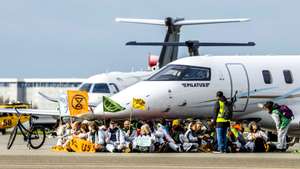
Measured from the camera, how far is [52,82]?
132 metres

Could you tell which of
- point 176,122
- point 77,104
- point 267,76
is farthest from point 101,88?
point 176,122

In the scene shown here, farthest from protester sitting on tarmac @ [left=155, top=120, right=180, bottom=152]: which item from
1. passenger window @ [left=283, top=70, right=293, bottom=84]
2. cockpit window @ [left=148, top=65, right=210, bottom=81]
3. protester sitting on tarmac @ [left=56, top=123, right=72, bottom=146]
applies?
passenger window @ [left=283, top=70, right=293, bottom=84]

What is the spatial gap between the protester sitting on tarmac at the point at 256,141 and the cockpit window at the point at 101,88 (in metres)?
19.2

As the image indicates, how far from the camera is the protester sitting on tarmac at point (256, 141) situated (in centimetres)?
2631

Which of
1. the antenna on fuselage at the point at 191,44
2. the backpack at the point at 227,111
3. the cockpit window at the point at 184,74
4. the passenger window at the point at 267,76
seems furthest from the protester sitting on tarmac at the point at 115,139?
the antenna on fuselage at the point at 191,44

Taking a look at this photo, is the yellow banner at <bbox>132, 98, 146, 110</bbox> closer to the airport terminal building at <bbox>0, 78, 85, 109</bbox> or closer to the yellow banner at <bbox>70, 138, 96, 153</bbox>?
the yellow banner at <bbox>70, 138, 96, 153</bbox>

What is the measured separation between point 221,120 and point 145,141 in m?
2.30

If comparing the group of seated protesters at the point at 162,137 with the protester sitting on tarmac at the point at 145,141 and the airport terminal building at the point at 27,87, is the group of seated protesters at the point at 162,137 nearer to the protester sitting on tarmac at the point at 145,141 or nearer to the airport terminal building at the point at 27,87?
the protester sitting on tarmac at the point at 145,141

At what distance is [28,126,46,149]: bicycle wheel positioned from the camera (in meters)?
27.2

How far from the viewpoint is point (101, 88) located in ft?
149

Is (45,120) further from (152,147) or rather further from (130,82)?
(152,147)

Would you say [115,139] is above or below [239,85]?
below

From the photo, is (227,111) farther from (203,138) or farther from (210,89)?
(210,89)

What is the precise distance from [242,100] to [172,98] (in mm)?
2401
